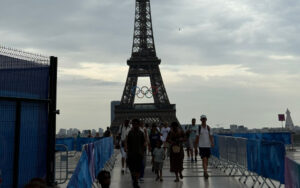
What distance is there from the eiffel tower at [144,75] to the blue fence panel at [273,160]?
54.1m

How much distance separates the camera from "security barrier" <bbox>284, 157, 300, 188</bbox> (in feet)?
15.6

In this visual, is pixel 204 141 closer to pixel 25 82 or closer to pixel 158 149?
pixel 158 149

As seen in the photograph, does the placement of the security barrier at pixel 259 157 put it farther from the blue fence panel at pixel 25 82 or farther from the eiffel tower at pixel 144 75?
the eiffel tower at pixel 144 75

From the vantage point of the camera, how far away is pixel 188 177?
1046cm

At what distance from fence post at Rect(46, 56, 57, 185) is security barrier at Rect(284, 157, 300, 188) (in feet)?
15.4

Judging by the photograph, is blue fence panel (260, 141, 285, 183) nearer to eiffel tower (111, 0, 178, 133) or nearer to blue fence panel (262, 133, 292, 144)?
blue fence panel (262, 133, 292, 144)

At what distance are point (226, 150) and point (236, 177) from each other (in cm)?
139

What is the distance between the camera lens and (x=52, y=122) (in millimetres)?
7480

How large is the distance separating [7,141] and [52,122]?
1.51m

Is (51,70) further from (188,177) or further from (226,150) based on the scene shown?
(226,150)

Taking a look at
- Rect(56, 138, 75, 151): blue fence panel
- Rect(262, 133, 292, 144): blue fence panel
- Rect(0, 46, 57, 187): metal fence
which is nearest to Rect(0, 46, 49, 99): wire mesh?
Rect(0, 46, 57, 187): metal fence

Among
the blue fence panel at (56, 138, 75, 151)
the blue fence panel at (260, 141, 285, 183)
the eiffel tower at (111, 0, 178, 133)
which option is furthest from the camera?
the eiffel tower at (111, 0, 178, 133)

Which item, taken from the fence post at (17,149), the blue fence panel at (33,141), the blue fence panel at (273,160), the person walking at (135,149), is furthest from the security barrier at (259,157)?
the fence post at (17,149)

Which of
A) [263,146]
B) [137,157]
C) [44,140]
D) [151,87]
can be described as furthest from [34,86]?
[151,87]
